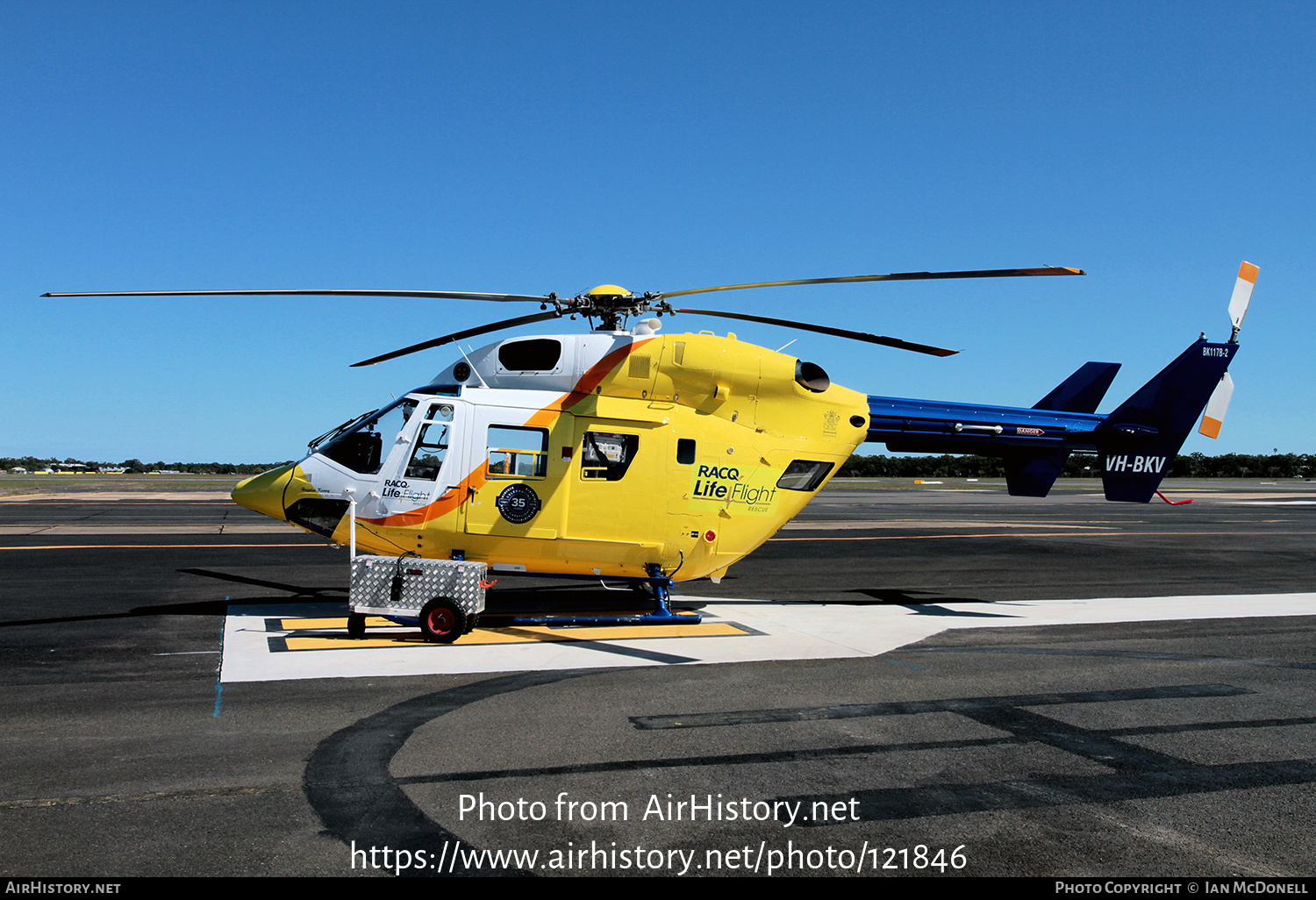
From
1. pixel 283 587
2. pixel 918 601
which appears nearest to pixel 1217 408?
pixel 918 601

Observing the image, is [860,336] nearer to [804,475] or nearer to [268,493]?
[804,475]

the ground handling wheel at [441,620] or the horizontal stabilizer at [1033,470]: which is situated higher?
the horizontal stabilizer at [1033,470]

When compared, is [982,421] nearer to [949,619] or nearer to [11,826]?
[949,619]

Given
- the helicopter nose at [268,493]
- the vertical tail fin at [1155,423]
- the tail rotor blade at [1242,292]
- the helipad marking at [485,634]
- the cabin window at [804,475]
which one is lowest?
the helipad marking at [485,634]

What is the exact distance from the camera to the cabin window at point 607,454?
38.7ft

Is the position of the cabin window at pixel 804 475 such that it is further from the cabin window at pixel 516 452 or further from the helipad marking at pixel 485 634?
the cabin window at pixel 516 452

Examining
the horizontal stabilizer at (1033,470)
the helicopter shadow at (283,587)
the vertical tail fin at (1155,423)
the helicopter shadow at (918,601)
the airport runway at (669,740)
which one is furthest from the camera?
the vertical tail fin at (1155,423)

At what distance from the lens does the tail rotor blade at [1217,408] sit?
1504cm

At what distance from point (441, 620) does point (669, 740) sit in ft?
15.9

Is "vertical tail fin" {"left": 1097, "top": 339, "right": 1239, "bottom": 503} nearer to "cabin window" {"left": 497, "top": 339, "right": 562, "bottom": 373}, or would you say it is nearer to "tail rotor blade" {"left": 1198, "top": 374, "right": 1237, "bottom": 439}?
"tail rotor blade" {"left": 1198, "top": 374, "right": 1237, "bottom": 439}

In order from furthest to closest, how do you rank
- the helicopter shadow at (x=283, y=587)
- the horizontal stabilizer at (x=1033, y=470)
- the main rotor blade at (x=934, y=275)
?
the horizontal stabilizer at (x=1033, y=470) → the helicopter shadow at (x=283, y=587) → the main rotor blade at (x=934, y=275)

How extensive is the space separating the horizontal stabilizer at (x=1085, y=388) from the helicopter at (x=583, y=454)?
19.3ft

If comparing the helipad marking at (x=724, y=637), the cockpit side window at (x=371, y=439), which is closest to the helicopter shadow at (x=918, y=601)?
the helipad marking at (x=724, y=637)

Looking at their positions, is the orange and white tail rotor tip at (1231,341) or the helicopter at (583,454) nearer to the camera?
the helicopter at (583,454)
